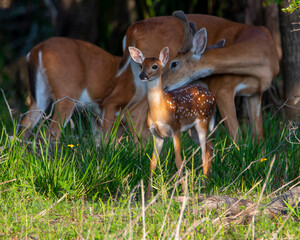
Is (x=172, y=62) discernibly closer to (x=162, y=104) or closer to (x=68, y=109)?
(x=68, y=109)

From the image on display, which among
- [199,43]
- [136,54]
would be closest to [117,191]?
[136,54]

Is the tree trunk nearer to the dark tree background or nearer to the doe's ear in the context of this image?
the dark tree background

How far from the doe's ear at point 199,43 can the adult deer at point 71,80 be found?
3.25 feet

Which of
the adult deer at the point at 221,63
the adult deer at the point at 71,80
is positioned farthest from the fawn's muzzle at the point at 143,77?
the adult deer at the point at 71,80

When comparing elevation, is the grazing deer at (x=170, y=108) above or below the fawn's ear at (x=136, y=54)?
below

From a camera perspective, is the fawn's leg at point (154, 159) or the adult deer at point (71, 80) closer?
the fawn's leg at point (154, 159)

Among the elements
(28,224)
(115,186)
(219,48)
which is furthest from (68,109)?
(28,224)

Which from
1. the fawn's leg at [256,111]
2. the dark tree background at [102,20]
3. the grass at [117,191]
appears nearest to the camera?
the grass at [117,191]

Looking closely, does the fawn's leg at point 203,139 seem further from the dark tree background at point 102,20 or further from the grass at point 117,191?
the dark tree background at point 102,20

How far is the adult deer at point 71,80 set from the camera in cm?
701

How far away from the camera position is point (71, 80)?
7062 mm

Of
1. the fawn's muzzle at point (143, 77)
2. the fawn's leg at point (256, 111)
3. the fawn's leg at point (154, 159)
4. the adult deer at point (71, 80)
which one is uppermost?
the fawn's muzzle at point (143, 77)

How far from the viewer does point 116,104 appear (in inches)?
286

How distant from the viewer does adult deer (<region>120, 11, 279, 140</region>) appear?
6.87 meters
